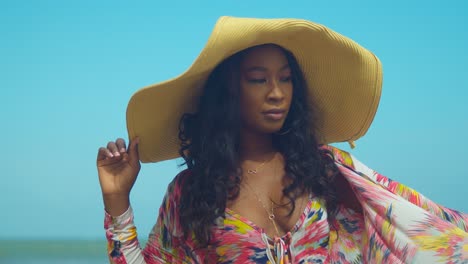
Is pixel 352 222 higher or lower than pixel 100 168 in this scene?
lower

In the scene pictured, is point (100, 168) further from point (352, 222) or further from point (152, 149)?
point (352, 222)

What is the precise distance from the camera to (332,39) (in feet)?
9.56

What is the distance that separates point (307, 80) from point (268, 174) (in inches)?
18.2

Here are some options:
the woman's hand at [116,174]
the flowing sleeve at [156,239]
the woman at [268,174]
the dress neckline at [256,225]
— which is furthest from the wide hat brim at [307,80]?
the dress neckline at [256,225]

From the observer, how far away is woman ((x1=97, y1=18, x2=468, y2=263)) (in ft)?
9.11

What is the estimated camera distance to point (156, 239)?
3033 mm

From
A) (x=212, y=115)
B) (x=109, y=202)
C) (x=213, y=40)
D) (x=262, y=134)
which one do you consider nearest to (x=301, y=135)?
(x=262, y=134)

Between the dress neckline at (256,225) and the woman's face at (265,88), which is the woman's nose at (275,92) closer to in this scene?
the woman's face at (265,88)

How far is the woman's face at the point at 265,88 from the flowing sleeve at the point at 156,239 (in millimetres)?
442

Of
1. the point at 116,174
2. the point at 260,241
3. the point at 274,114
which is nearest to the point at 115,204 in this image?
the point at 116,174

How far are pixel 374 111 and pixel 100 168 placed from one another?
1.16 meters

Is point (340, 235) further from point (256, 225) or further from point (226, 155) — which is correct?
point (226, 155)

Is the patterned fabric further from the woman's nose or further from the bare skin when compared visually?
the woman's nose

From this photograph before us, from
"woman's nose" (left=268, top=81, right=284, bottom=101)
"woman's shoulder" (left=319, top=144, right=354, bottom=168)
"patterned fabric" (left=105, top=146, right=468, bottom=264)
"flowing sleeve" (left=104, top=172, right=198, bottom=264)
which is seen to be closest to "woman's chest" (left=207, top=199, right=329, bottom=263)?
"patterned fabric" (left=105, top=146, right=468, bottom=264)
